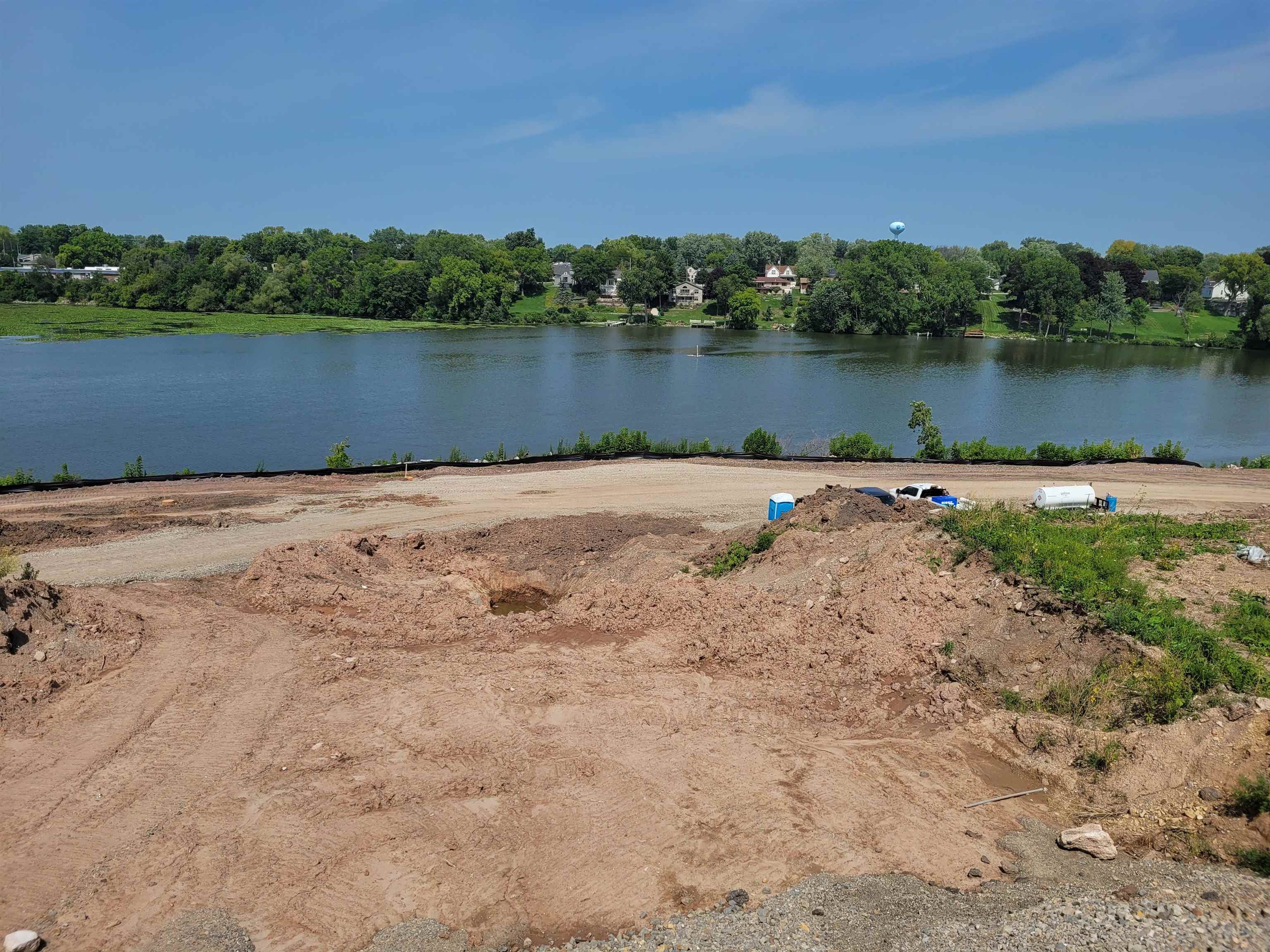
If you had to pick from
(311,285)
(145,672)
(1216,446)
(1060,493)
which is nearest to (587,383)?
(1216,446)

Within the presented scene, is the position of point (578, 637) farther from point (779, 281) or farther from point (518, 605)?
point (779, 281)

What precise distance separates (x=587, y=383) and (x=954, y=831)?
189 ft

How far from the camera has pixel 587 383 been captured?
220 feet

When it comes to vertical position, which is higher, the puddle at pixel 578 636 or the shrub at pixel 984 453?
the shrub at pixel 984 453

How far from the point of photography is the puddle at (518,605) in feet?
68.1

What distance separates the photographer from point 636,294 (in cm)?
13562

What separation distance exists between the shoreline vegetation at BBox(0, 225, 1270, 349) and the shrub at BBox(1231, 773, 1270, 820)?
10398 cm

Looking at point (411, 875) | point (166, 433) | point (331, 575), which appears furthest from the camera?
point (166, 433)

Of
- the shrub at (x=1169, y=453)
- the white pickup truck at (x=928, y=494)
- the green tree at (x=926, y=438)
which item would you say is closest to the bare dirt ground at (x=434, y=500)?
the shrub at (x=1169, y=453)

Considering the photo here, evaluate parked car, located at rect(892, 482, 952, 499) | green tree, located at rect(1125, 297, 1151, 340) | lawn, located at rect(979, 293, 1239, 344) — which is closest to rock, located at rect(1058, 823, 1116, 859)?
parked car, located at rect(892, 482, 952, 499)

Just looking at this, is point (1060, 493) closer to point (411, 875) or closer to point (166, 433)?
point (411, 875)

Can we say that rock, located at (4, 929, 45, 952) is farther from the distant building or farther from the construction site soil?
the distant building

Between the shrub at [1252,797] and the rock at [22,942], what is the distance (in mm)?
14175

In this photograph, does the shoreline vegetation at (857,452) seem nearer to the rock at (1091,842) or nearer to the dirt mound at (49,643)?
the dirt mound at (49,643)
